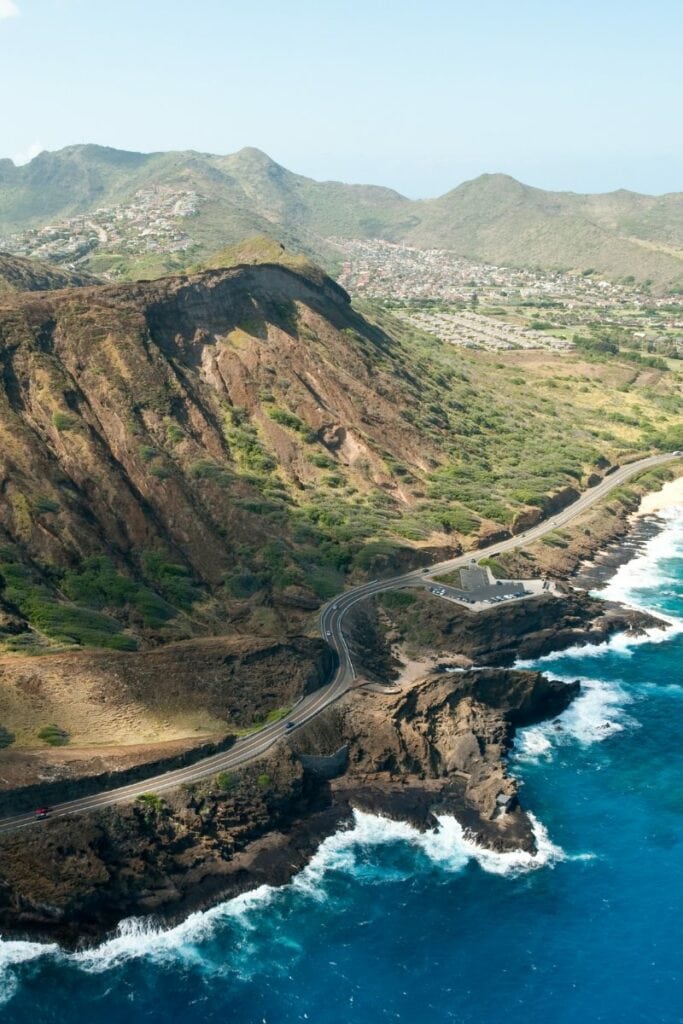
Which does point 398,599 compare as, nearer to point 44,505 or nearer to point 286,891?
point 44,505

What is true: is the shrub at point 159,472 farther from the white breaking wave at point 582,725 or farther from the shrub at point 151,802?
the white breaking wave at point 582,725

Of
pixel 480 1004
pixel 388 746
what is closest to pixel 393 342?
pixel 388 746

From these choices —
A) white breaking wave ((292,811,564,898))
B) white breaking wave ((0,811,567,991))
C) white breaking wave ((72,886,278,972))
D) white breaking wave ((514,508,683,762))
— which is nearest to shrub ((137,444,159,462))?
white breaking wave ((514,508,683,762))

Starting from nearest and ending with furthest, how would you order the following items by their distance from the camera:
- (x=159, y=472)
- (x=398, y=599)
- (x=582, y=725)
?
(x=582, y=725), (x=398, y=599), (x=159, y=472)

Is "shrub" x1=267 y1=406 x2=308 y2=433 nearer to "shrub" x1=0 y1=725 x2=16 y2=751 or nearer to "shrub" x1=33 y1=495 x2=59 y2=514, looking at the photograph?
"shrub" x1=33 y1=495 x2=59 y2=514

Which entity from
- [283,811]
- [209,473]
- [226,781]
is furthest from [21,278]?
[283,811]
